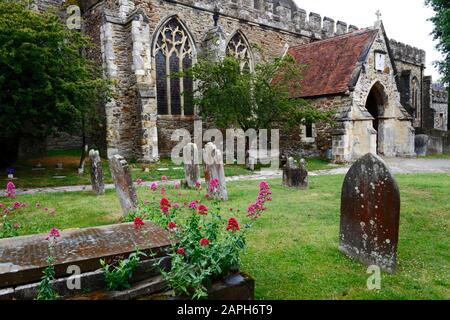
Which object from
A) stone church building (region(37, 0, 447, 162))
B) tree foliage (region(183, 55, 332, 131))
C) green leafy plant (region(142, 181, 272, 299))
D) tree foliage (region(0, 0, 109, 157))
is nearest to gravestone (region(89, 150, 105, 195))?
tree foliage (region(0, 0, 109, 157))

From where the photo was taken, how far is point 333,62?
61.4 ft

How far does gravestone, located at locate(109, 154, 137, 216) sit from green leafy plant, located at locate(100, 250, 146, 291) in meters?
3.42

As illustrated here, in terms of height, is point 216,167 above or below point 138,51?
below

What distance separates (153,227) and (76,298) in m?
1.25

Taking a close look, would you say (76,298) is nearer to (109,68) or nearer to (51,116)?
(51,116)

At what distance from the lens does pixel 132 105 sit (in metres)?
16.8

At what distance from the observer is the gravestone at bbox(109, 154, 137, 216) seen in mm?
6488

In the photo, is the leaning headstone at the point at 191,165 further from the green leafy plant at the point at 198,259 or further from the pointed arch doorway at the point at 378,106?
the pointed arch doorway at the point at 378,106

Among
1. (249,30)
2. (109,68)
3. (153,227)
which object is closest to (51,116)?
(109,68)

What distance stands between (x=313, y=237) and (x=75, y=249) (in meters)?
3.54

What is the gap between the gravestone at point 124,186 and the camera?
6488 millimetres

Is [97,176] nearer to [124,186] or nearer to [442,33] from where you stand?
[124,186]

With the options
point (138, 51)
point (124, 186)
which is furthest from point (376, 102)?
point (124, 186)

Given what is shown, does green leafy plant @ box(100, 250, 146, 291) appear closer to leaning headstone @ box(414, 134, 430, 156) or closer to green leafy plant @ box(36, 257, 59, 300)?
green leafy plant @ box(36, 257, 59, 300)
